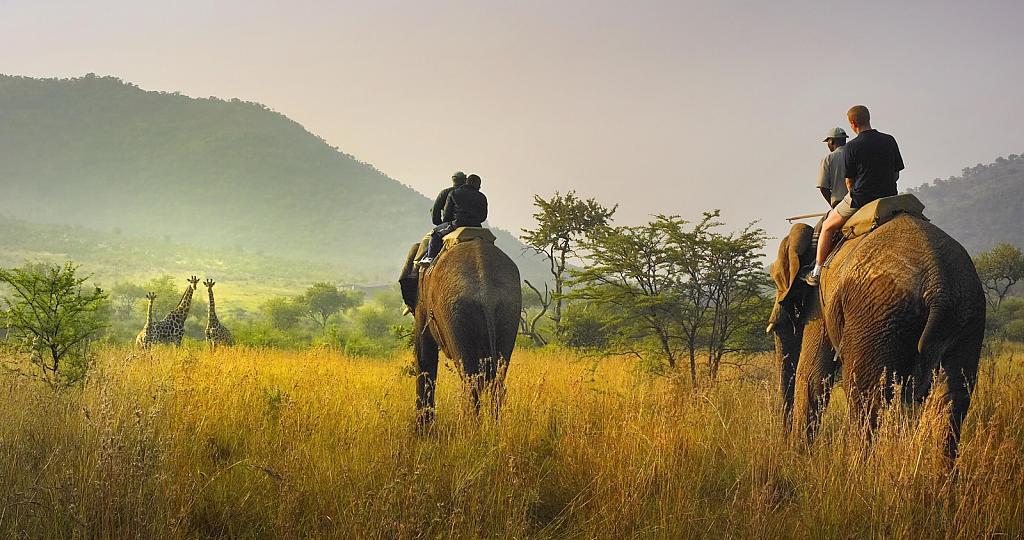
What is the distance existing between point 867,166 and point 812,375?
1.87m

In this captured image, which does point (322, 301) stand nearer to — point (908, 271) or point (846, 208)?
point (846, 208)

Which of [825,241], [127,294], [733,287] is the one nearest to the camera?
[825,241]

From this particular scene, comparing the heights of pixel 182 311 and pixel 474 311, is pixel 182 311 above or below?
below

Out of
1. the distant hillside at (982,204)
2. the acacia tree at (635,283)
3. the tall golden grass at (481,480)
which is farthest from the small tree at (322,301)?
the distant hillside at (982,204)

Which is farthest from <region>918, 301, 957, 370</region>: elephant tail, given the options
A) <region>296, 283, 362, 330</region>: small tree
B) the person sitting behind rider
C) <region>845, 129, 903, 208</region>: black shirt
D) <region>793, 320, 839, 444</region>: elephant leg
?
<region>296, 283, 362, 330</region>: small tree

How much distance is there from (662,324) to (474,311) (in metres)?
6.57

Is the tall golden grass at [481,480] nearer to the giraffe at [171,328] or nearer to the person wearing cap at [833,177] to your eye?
the person wearing cap at [833,177]

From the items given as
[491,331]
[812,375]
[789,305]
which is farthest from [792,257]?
[491,331]

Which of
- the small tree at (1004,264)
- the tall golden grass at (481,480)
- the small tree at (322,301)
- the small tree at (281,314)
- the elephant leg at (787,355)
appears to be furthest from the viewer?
the small tree at (322,301)

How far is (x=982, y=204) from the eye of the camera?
430 ft

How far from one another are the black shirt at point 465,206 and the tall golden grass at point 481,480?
2508mm

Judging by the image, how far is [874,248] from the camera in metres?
4.72

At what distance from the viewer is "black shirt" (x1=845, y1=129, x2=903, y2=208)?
5.36 m

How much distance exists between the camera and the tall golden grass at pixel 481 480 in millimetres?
3756
